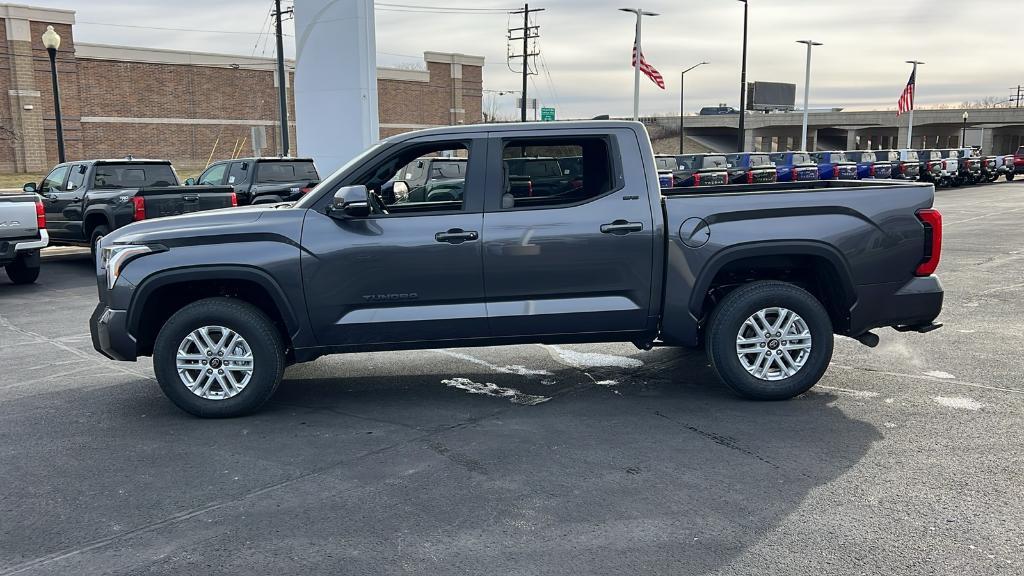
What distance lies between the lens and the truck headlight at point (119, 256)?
583 cm

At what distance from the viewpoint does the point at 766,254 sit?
5973mm

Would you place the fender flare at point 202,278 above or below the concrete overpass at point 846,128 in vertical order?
below

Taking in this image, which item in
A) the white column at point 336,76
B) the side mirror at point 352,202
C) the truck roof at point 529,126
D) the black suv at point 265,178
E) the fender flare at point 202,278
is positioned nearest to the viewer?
the side mirror at point 352,202

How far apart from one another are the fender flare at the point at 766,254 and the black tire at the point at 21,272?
1090 cm

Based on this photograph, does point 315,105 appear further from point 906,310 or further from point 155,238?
point 906,310

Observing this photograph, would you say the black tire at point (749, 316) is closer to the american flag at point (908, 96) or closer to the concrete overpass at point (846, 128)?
the american flag at point (908, 96)

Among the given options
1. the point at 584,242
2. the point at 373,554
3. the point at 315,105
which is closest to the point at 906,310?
the point at 584,242

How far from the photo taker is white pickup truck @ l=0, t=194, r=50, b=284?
12.0 meters

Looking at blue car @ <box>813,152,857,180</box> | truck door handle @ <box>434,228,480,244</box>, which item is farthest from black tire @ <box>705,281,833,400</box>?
blue car @ <box>813,152,857,180</box>

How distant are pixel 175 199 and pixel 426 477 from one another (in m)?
9.77

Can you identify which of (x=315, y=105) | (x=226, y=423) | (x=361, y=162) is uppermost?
(x=315, y=105)

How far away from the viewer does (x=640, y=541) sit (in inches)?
154

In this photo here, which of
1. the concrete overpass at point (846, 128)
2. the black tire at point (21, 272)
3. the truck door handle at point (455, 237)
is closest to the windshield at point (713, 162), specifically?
the black tire at point (21, 272)

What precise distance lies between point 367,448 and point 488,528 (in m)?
1.42
